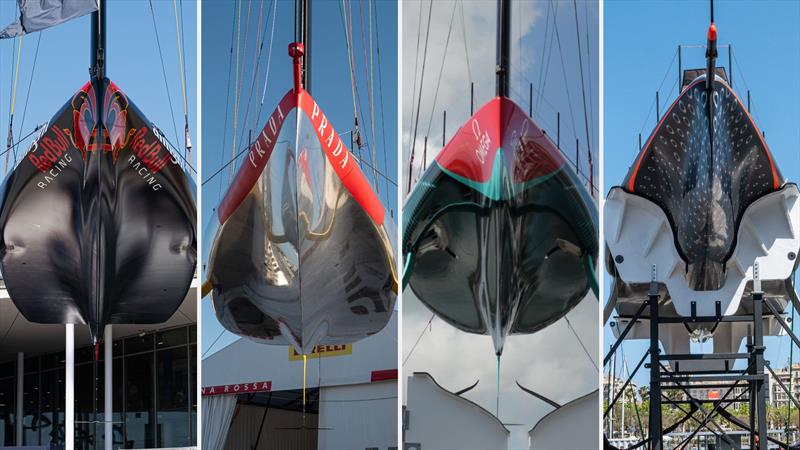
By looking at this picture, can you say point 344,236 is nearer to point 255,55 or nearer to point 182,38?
point 255,55

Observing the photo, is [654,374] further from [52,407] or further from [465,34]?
[52,407]

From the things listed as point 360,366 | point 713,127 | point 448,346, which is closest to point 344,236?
point 360,366

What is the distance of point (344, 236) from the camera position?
29.3 feet

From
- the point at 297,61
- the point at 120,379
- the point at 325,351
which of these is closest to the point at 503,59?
the point at 297,61

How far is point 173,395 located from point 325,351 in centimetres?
914

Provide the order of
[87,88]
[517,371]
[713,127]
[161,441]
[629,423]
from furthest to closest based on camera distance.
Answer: [629,423] < [161,441] < [87,88] < [713,127] < [517,371]

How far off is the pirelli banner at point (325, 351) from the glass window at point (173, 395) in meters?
8.06

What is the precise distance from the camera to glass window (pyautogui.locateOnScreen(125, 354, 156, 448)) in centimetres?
1759

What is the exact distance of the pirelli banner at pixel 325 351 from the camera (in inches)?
352

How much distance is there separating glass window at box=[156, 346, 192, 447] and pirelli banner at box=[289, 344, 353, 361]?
8063 millimetres

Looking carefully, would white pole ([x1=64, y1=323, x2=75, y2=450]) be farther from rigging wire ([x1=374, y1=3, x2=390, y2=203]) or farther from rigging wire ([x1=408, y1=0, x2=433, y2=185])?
rigging wire ([x1=408, y1=0, x2=433, y2=185])

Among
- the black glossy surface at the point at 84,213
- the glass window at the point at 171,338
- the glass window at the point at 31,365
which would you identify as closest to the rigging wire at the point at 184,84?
the black glossy surface at the point at 84,213

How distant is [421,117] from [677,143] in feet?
8.14

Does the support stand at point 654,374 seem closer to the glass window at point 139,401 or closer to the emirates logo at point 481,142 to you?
the emirates logo at point 481,142
